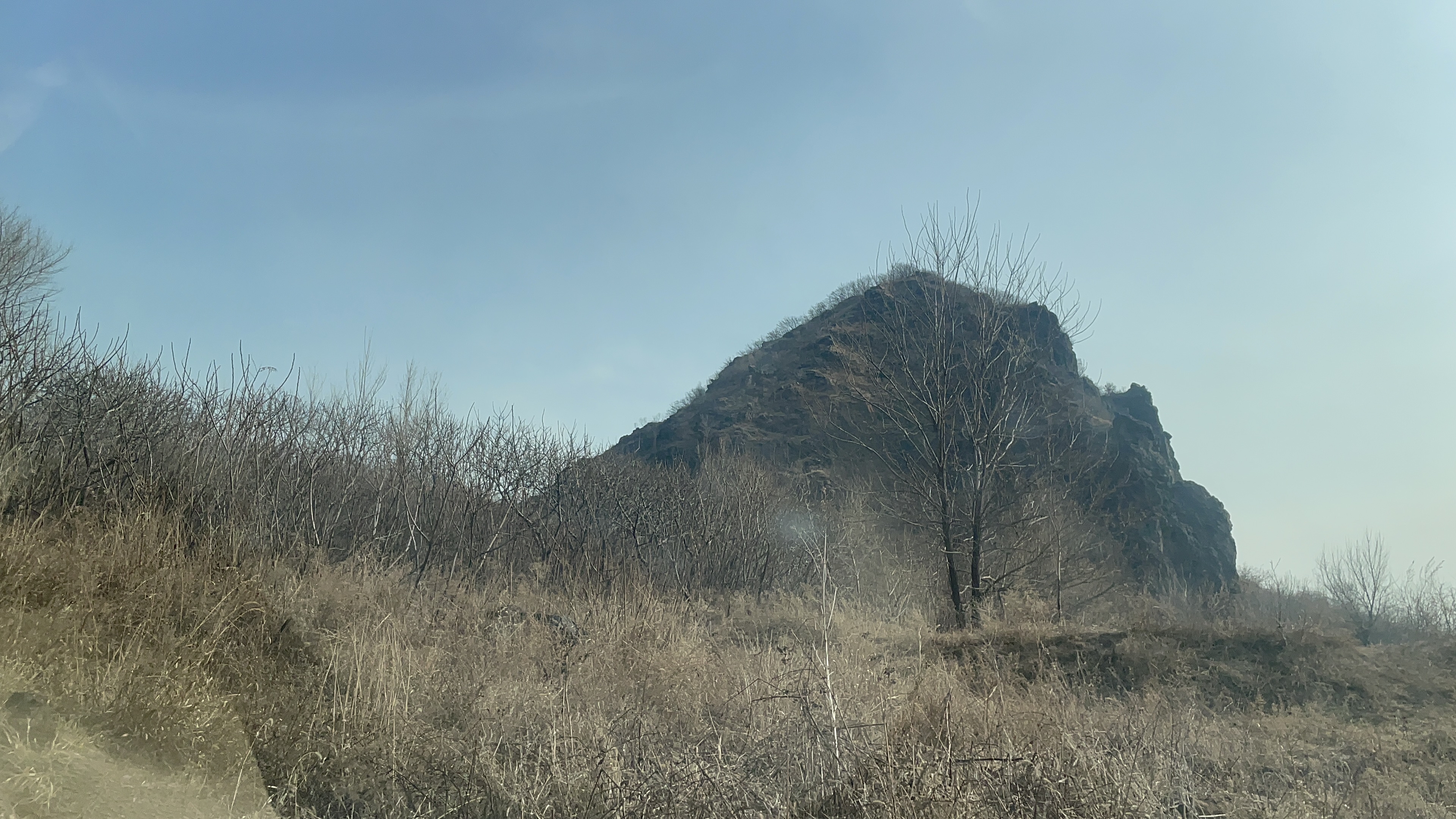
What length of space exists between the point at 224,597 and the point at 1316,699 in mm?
11789

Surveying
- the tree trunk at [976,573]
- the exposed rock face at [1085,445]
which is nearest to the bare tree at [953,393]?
the tree trunk at [976,573]

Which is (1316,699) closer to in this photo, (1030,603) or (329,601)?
(1030,603)

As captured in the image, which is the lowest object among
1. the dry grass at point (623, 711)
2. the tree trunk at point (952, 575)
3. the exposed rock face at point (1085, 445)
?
the dry grass at point (623, 711)

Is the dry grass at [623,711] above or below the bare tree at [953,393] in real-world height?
below

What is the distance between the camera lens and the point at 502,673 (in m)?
7.75

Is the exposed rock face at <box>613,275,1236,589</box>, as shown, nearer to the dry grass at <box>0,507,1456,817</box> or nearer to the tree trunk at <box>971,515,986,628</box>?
the tree trunk at <box>971,515,986,628</box>

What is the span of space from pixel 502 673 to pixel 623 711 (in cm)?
189

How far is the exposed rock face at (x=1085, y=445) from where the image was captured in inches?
1682

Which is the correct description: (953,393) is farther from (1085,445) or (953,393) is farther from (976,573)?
(1085,445)

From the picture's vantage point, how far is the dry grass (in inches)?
184

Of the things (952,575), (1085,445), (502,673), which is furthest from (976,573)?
(1085,445)

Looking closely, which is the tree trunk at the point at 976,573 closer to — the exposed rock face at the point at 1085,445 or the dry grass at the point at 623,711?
the dry grass at the point at 623,711

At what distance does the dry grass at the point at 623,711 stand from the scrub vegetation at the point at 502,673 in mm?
33

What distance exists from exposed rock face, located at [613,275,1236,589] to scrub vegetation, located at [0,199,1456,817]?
2289 centimetres
